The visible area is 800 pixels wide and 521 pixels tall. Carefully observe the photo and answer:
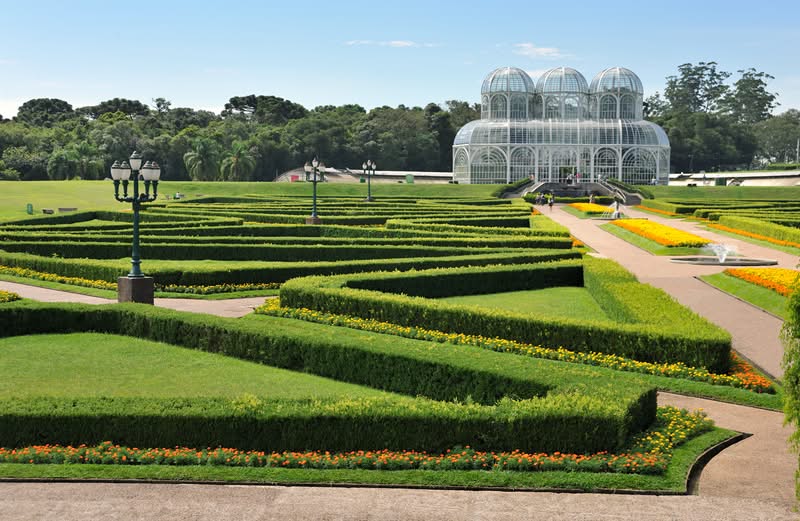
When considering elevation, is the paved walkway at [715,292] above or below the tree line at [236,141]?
below

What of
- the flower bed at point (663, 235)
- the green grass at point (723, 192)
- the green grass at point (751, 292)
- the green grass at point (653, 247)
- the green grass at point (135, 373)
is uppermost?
the green grass at point (723, 192)

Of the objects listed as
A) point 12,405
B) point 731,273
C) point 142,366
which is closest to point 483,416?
point 12,405

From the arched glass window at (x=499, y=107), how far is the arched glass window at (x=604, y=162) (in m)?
9.50

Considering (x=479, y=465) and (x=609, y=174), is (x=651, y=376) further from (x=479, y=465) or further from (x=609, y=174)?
(x=609, y=174)

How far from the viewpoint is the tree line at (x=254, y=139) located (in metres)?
88.2

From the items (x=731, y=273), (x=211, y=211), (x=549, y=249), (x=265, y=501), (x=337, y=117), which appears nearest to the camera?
(x=265, y=501)

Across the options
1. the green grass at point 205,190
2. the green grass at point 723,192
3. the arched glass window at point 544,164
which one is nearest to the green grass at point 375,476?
the green grass at point 205,190

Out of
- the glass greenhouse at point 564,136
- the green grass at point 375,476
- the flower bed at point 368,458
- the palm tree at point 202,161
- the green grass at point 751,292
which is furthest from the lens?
the palm tree at point 202,161

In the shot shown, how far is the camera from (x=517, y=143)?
83.4m

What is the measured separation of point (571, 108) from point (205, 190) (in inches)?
1394

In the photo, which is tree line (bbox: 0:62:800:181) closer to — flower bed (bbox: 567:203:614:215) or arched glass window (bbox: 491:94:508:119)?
arched glass window (bbox: 491:94:508:119)

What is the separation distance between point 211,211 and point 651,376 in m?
31.1

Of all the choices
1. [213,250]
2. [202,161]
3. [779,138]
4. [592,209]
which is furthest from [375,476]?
[779,138]

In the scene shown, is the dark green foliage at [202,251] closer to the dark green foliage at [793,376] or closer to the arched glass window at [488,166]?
the dark green foliage at [793,376]
